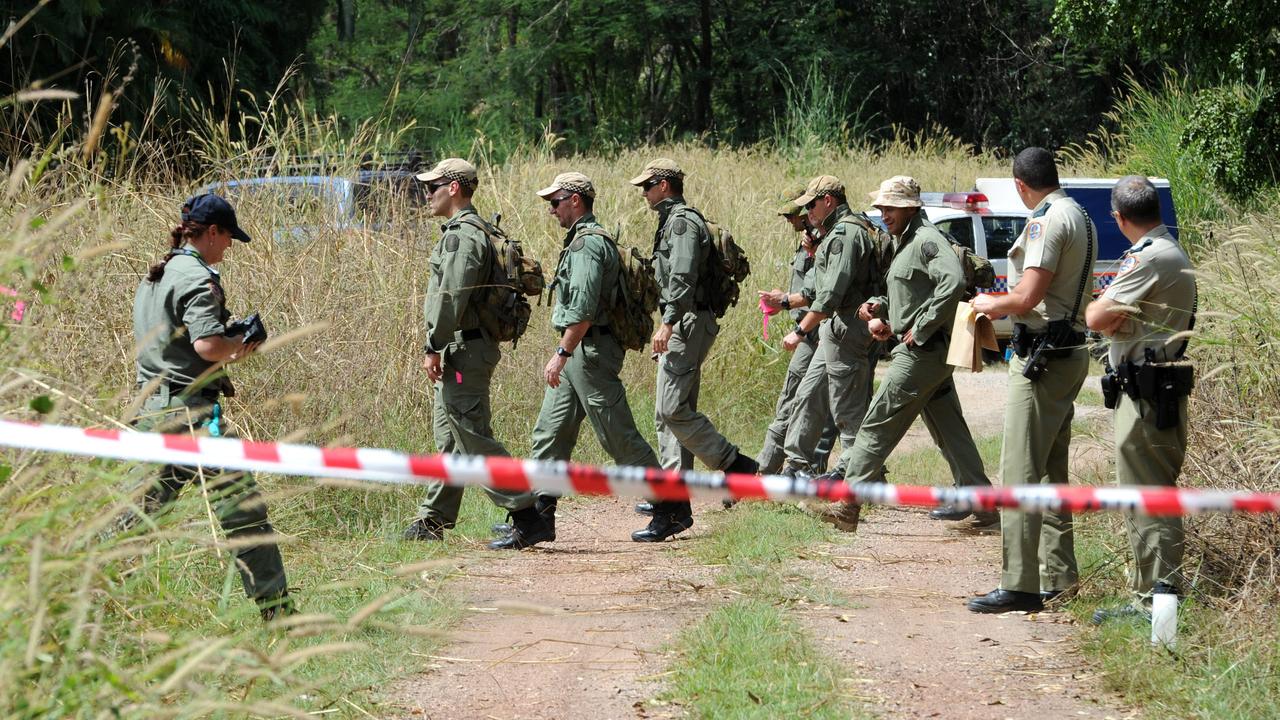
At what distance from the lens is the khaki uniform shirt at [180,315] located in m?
5.20

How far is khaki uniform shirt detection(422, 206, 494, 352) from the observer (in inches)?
289

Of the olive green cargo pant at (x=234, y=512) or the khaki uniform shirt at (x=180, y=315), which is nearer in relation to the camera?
the olive green cargo pant at (x=234, y=512)

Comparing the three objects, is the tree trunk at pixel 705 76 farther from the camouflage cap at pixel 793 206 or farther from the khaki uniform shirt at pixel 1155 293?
the khaki uniform shirt at pixel 1155 293

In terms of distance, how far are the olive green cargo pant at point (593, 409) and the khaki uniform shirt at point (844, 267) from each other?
4.73 feet

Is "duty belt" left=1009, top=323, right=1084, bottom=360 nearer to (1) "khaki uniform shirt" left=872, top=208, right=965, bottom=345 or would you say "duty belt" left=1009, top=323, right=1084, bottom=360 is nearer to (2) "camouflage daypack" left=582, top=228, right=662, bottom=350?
(1) "khaki uniform shirt" left=872, top=208, right=965, bottom=345

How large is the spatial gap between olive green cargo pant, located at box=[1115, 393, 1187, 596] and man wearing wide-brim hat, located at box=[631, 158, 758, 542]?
3.06 metres

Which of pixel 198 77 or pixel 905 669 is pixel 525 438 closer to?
pixel 905 669

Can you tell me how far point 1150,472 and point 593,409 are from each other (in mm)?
3215

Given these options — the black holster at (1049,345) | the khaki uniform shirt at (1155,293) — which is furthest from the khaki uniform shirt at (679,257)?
the khaki uniform shirt at (1155,293)

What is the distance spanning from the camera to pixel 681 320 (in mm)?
8555

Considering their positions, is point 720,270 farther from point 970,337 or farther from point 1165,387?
point 1165,387

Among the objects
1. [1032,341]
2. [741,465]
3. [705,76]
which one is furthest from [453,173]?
[705,76]

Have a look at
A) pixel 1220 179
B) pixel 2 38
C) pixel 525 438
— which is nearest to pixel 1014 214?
pixel 1220 179

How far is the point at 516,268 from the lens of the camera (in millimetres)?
7562
